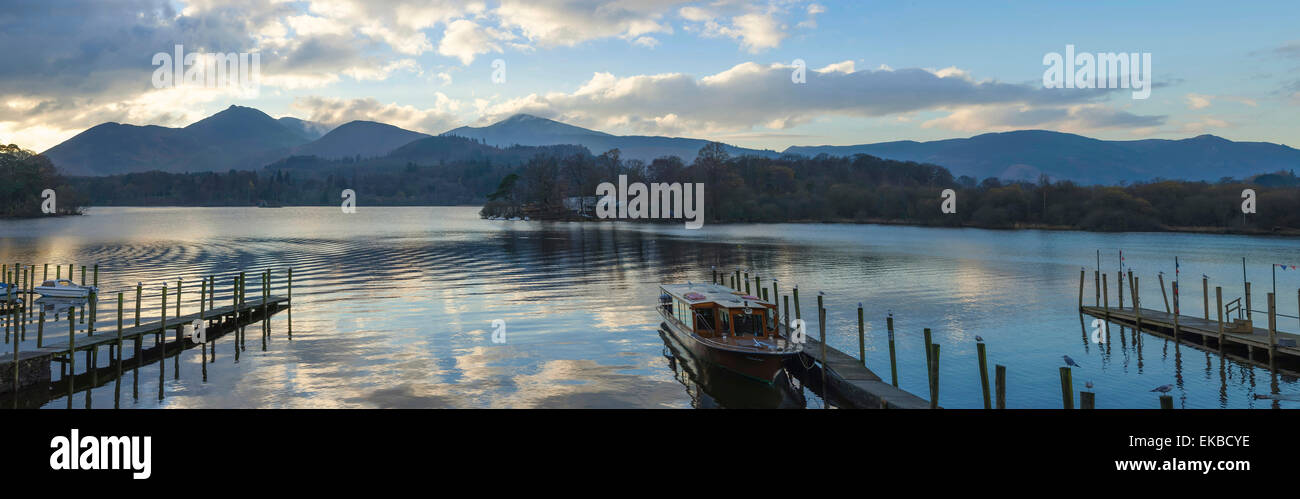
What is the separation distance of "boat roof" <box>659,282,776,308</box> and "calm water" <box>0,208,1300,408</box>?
291 centimetres

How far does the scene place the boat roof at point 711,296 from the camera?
3216cm

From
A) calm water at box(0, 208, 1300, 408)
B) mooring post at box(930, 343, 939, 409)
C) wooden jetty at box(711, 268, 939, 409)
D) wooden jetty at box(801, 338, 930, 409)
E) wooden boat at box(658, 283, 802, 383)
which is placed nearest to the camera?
mooring post at box(930, 343, 939, 409)

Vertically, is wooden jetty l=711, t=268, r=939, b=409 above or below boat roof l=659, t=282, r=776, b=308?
below

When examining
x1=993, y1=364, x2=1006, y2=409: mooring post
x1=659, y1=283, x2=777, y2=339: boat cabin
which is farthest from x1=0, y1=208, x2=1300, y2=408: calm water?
x1=993, y1=364, x2=1006, y2=409: mooring post

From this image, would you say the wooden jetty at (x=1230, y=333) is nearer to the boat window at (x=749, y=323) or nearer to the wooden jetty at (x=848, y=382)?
the wooden jetty at (x=848, y=382)

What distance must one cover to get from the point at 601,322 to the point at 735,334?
46.6 ft

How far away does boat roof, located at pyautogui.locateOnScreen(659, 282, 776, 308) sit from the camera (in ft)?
105

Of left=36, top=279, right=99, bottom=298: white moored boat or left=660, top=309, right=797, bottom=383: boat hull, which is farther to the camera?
left=36, top=279, right=99, bottom=298: white moored boat

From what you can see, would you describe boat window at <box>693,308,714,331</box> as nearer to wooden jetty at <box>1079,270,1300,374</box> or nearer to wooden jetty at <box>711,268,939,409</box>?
wooden jetty at <box>711,268,939,409</box>

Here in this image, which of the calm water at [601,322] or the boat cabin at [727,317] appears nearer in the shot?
the calm water at [601,322]

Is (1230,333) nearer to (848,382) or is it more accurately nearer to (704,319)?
(848,382)

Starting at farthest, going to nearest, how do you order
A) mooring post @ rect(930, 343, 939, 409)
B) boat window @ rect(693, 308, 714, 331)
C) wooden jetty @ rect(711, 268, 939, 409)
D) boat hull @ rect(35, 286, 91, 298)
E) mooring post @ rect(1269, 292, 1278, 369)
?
1. boat hull @ rect(35, 286, 91, 298)
2. boat window @ rect(693, 308, 714, 331)
3. mooring post @ rect(1269, 292, 1278, 369)
4. wooden jetty @ rect(711, 268, 939, 409)
5. mooring post @ rect(930, 343, 939, 409)

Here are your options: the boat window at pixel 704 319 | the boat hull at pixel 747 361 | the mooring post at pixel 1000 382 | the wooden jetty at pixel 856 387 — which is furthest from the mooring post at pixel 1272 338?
the boat window at pixel 704 319
